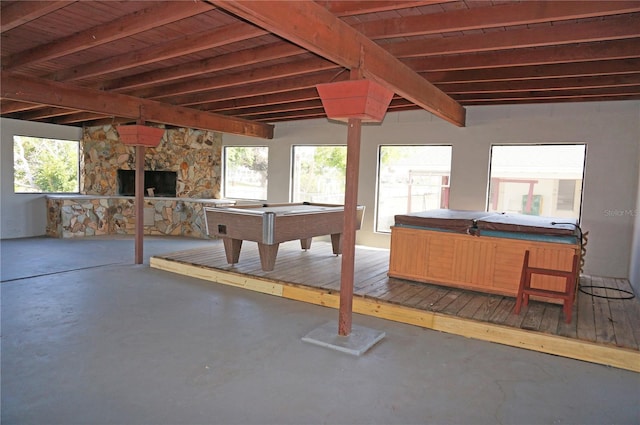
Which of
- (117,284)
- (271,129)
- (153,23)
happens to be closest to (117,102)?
(117,284)

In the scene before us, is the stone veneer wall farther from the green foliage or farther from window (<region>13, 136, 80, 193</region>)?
the green foliage

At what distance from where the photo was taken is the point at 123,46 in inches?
171

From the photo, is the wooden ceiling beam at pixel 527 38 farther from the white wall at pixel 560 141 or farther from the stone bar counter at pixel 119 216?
the stone bar counter at pixel 119 216

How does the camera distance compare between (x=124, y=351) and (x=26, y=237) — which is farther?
(x=26, y=237)

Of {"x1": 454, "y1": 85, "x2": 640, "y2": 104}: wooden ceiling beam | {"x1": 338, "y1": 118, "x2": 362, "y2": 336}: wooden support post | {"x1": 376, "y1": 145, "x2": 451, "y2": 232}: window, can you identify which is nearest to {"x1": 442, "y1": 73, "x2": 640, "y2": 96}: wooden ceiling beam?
{"x1": 454, "y1": 85, "x2": 640, "y2": 104}: wooden ceiling beam

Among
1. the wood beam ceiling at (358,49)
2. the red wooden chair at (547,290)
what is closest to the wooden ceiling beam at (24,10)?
the wood beam ceiling at (358,49)

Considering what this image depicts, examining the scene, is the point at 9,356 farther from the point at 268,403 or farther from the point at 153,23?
the point at 153,23

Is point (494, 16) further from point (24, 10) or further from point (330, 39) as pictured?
point (24, 10)

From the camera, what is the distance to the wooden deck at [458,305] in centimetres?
348

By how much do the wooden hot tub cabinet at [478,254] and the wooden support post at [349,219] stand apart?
166cm

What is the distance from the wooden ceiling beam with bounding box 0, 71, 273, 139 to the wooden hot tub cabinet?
4164mm

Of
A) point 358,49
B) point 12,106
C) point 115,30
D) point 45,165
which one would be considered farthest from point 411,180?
point 45,165

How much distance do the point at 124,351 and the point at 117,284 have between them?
225 centimetres

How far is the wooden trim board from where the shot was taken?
3340 millimetres
